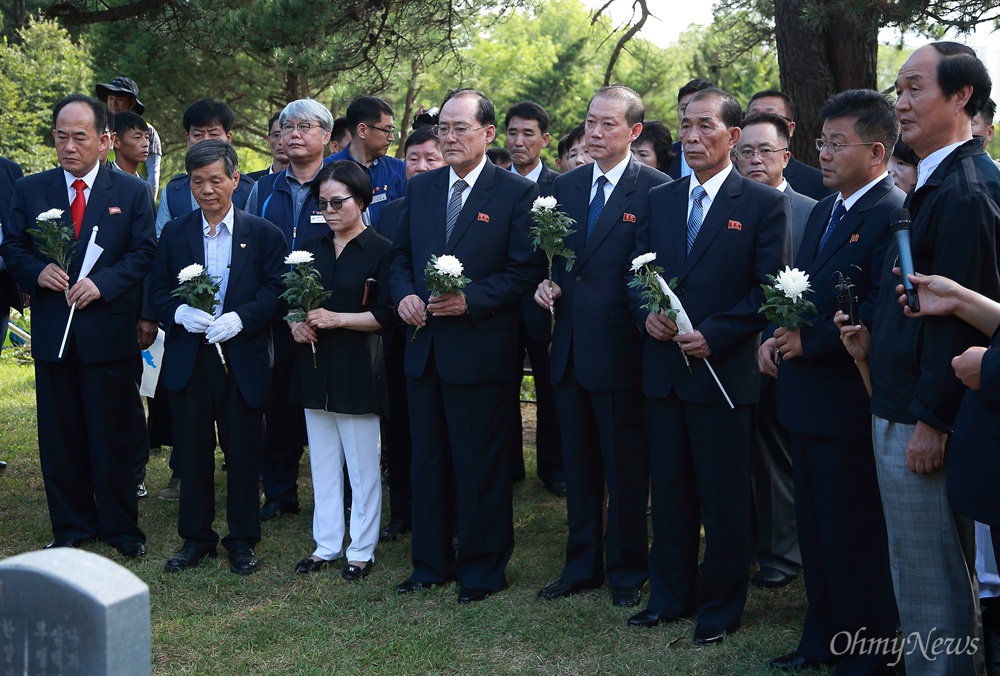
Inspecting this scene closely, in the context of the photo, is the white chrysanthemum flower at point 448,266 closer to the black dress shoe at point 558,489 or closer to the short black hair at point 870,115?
the short black hair at point 870,115

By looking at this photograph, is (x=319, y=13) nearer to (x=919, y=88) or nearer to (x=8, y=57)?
(x=919, y=88)

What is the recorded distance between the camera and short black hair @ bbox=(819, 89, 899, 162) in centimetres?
445

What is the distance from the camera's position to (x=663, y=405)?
5.18 metres

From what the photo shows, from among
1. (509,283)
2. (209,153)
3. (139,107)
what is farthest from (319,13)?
(509,283)

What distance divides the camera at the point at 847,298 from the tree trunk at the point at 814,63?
15.3 feet

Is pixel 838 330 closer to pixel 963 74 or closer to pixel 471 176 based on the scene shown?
pixel 963 74

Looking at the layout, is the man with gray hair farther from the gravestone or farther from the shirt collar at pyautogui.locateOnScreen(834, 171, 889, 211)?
the gravestone

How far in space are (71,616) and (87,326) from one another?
3.78 meters

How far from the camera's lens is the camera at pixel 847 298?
4039 millimetres

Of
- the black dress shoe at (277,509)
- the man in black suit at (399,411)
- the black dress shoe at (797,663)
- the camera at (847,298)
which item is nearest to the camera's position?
the camera at (847,298)

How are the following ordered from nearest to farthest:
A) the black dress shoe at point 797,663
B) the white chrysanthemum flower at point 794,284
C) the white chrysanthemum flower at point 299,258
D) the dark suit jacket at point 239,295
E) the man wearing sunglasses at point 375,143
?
the white chrysanthemum flower at point 794,284, the black dress shoe at point 797,663, the white chrysanthemum flower at point 299,258, the dark suit jacket at point 239,295, the man wearing sunglasses at point 375,143

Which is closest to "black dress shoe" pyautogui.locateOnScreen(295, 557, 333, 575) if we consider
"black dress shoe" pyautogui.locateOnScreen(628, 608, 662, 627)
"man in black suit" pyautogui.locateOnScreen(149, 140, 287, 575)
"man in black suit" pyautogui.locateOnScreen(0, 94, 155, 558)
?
"man in black suit" pyautogui.locateOnScreen(149, 140, 287, 575)

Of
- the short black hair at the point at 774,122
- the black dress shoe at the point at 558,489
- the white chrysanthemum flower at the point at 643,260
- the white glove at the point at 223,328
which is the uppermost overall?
the short black hair at the point at 774,122

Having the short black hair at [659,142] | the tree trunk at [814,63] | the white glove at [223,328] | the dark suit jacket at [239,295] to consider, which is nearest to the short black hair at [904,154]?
the short black hair at [659,142]
